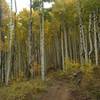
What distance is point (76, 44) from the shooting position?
137ft

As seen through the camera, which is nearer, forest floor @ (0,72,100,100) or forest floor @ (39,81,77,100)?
forest floor @ (0,72,100,100)

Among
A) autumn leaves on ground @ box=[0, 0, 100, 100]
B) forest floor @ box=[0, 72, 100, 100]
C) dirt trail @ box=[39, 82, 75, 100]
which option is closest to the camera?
forest floor @ box=[0, 72, 100, 100]

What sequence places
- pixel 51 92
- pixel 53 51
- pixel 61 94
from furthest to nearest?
pixel 53 51 < pixel 51 92 < pixel 61 94

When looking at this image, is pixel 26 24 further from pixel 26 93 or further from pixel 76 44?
pixel 26 93

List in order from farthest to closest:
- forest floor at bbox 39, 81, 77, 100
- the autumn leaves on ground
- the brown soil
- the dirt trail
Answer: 1. the autumn leaves on ground
2. the dirt trail
3. forest floor at bbox 39, 81, 77, 100
4. the brown soil

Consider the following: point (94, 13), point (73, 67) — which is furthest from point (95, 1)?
point (73, 67)

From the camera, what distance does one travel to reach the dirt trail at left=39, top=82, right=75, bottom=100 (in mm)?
18750

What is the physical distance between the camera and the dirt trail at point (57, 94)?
18.8 m

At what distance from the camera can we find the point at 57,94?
19609 millimetres

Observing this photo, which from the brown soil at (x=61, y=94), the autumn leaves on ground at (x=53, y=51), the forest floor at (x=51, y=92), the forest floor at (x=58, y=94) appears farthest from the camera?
the autumn leaves on ground at (x=53, y=51)

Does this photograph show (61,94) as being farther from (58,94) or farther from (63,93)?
(58,94)

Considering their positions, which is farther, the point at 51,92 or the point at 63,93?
the point at 51,92

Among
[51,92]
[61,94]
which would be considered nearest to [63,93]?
[61,94]

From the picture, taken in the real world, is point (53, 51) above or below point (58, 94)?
above
